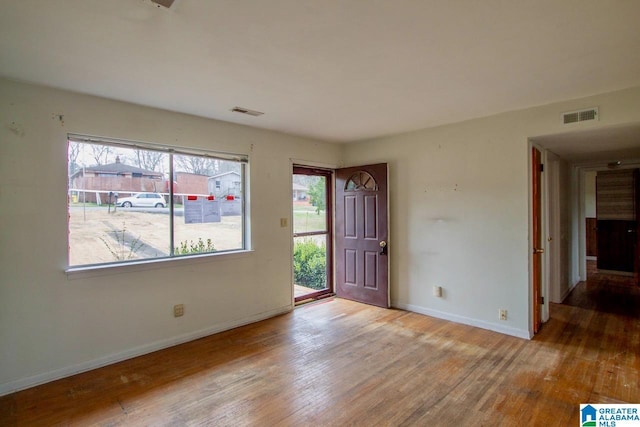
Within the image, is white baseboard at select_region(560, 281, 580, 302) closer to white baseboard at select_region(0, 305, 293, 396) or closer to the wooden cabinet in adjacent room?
the wooden cabinet in adjacent room

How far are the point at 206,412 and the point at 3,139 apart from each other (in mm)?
2624

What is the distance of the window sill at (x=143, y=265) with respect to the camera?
2871 millimetres

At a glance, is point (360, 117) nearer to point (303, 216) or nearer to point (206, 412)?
point (303, 216)

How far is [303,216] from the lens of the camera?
4.96 m

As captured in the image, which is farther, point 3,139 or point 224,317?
point 224,317

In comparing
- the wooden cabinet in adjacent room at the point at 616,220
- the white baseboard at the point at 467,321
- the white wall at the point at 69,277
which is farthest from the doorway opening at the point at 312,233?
the wooden cabinet in adjacent room at the point at 616,220

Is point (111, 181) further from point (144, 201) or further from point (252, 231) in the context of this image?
point (252, 231)

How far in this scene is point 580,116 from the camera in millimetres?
3090

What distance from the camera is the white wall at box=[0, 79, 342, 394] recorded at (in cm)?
257

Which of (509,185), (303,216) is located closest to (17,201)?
(303,216)

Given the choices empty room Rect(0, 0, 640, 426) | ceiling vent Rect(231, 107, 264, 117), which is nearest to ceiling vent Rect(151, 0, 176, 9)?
empty room Rect(0, 0, 640, 426)

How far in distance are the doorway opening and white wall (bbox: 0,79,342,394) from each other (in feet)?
3.73

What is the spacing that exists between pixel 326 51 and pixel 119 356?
3245 millimetres

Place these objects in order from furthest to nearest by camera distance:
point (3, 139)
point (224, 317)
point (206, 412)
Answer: point (224, 317) < point (3, 139) < point (206, 412)
